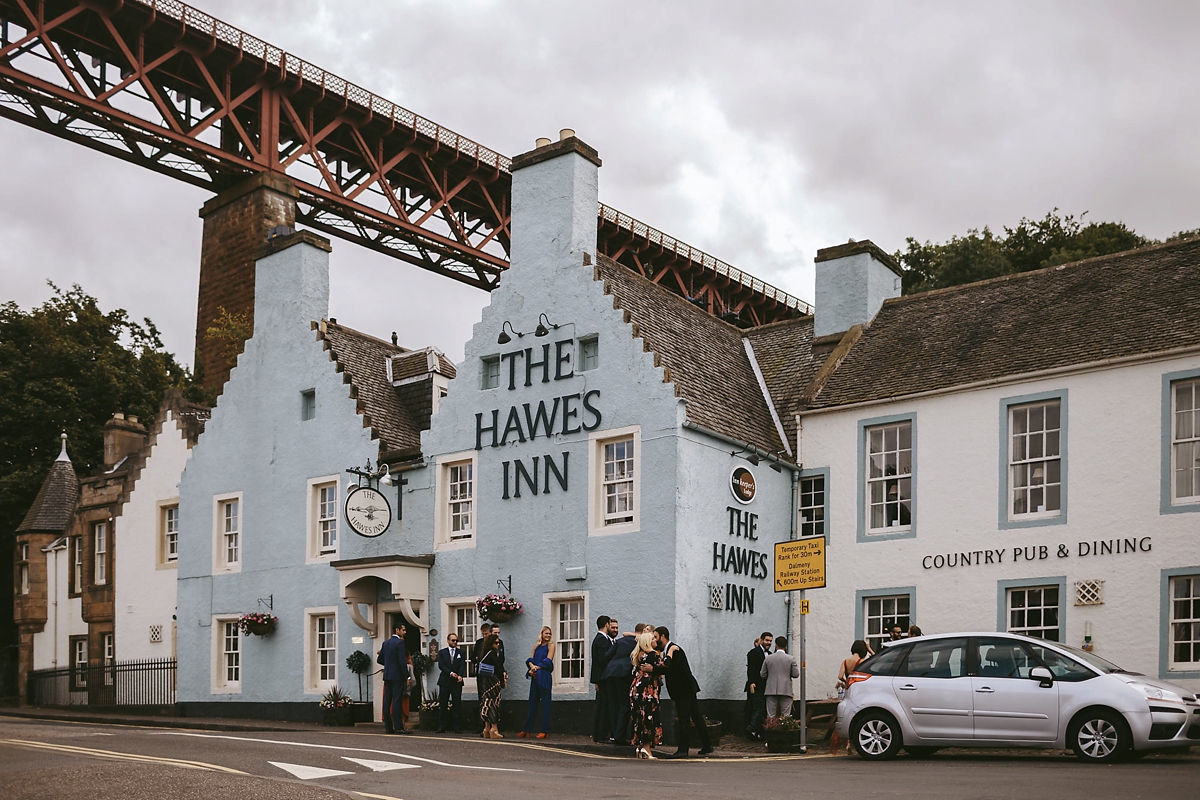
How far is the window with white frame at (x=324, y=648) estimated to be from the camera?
92.3 ft

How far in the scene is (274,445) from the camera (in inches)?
1189

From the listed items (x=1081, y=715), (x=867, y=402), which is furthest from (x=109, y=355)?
(x=1081, y=715)

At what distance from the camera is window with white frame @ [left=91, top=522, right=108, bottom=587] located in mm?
38500

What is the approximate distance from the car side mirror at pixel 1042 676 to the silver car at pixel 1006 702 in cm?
1

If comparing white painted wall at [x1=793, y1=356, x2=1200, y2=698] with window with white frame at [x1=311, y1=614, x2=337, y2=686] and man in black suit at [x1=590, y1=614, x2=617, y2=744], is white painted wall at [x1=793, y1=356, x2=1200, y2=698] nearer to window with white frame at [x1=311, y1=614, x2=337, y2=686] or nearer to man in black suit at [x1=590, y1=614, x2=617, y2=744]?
man in black suit at [x1=590, y1=614, x2=617, y2=744]

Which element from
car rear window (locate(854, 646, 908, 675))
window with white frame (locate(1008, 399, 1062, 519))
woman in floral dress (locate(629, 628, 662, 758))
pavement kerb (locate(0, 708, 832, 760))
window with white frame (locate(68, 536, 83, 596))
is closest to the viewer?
car rear window (locate(854, 646, 908, 675))

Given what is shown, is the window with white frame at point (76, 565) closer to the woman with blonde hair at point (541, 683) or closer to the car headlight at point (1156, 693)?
the woman with blonde hair at point (541, 683)

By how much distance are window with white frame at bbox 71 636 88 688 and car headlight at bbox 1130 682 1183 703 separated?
31.3 m

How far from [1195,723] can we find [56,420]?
40387 millimetres

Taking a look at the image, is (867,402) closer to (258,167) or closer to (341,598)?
(341,598)

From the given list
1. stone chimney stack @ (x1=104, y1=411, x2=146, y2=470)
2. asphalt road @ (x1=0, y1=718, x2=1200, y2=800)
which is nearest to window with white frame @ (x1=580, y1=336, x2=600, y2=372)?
asphalt road @ (x1=0, y1=718, x2=1200, y2=800)

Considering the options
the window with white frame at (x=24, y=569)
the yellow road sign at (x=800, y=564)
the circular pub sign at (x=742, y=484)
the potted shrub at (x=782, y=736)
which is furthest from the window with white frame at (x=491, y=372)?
the window with white frame at (x=24, y=569)

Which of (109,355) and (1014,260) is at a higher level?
(1014,260)

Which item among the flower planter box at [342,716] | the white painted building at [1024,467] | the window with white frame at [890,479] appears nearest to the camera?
the white painted building at [1024,467]
